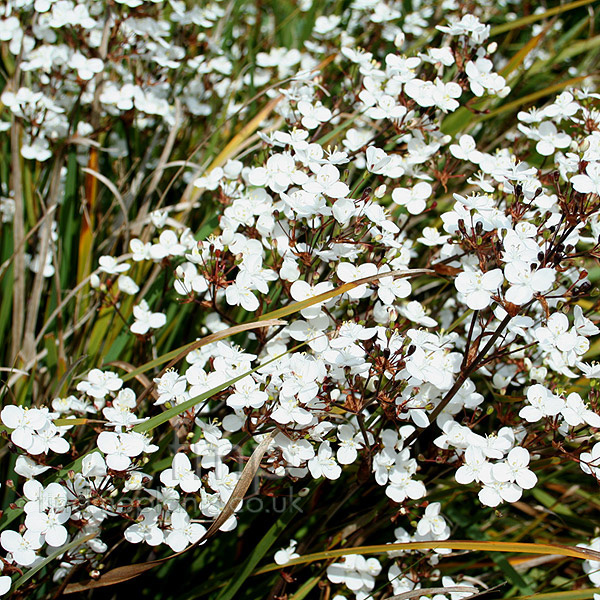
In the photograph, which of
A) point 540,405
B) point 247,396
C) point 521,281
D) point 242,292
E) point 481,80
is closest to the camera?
point 521,281

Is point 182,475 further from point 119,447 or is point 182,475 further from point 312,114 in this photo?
point 312,114

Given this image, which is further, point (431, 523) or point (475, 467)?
point (431, 523)

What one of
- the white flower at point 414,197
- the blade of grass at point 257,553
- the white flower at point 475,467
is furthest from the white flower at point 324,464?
the white flower at point 414,197

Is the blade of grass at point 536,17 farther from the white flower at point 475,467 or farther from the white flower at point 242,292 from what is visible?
the white flower at point 475,467

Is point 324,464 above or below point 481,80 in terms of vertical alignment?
below

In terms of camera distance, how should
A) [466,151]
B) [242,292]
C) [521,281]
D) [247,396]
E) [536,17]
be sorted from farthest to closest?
[536,17]
[466,151]
[242,292]
[247,396]
[521,281]

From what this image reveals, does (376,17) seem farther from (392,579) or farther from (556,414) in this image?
(392,579)

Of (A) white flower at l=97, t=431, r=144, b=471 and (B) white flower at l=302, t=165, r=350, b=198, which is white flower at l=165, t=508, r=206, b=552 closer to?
(A) white flower at l=97, t=431, r=144, b=471

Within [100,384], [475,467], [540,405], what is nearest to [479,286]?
[540,405]

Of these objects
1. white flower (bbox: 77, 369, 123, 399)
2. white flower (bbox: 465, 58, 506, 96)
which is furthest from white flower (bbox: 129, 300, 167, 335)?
white flower (bbox: 465, 58, 506, 96)

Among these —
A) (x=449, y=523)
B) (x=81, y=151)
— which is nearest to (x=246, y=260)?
(x=449, y=523)

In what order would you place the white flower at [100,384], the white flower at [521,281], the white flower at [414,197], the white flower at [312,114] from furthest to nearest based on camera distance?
the white flower at [312,114] → the white flower at [414,197] → the white flower at [100,384] → the white flower at [521,281]
